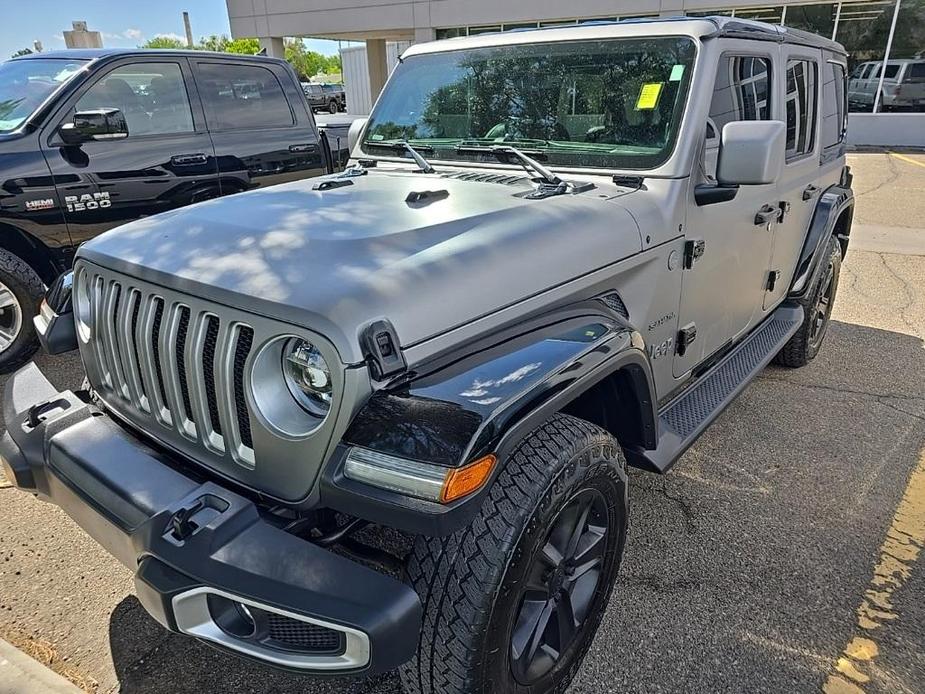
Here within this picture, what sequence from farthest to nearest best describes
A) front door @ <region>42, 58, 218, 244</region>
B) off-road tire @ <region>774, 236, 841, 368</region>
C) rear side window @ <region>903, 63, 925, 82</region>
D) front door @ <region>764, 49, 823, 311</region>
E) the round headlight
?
rear side window @ <region>903, 63, 925, 82</region> → front door @ <region>42, 58, 218, 244</region> → off-road tire @ <region>774, 236, 841, 368</region> → front door @ <region>764, 49, 823, 311</region> → the round headlight

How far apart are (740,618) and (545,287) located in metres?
1.47

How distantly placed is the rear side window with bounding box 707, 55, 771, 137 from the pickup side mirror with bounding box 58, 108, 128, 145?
392 cm

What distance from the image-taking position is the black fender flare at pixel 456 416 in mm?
1553

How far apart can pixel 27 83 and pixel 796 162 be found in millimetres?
5282

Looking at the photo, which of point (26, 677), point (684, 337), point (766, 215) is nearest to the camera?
point (26, 677)

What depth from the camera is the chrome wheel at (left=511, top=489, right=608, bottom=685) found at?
1.99m

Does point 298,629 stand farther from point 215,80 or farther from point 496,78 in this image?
point 215,80

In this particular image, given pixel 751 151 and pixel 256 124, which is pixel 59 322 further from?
pixel 256 124

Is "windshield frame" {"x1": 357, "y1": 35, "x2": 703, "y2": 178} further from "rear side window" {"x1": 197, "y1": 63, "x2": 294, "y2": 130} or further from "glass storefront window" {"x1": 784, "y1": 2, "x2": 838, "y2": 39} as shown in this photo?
"glass storefront window" {"x1": 784, "y1": 2, "x2": 838, "y2": 39}

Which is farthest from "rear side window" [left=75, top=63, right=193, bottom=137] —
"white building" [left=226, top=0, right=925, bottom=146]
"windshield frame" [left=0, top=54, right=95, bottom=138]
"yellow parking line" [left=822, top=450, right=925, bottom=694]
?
"white building" [left=226, top=0, right=925, bottom=146]

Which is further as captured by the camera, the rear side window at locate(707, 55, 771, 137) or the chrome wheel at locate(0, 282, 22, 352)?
the chrome wheel at locate(0, 282, 22, 352)

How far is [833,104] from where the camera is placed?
449cm

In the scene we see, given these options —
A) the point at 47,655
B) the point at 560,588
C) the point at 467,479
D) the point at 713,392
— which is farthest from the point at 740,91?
the point at 47,655

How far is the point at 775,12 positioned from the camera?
1742 centimetres
